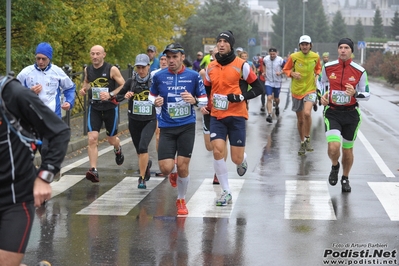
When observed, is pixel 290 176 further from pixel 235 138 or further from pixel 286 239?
pixel 286 239

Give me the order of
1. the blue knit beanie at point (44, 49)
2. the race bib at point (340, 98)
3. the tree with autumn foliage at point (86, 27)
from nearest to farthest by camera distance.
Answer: the blue knit beanie at point (44, 49) < the race bib at point (340, 98) < the tree with autumn foliage at point (86, 27)

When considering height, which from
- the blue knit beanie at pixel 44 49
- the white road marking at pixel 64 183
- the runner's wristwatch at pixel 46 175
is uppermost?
the blue knit beanie at pixel 44 49

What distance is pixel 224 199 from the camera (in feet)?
33.1

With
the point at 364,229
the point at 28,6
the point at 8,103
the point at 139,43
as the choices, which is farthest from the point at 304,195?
the point at 139,43

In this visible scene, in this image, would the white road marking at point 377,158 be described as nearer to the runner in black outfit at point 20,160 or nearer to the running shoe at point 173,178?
the running shoe at point 173,178

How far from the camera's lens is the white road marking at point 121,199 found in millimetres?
9711

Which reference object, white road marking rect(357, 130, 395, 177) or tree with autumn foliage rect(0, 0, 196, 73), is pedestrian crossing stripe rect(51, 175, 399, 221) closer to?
white road marking rect(357, 130, 395, 177)

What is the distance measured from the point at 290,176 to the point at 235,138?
2.42 meters

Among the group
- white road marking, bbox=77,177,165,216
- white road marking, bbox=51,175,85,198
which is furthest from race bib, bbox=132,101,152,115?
white road marking, bbox=51,175,85,198

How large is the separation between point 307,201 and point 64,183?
3.49m

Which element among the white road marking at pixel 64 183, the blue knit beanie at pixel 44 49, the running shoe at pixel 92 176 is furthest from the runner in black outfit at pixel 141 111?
the blue knit beanie at pixel 44 49

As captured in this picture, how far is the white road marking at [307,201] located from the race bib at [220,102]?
138cm

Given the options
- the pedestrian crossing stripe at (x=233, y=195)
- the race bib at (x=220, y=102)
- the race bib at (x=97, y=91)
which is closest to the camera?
the pedestrian crossing stripe at (x=233, y=195)

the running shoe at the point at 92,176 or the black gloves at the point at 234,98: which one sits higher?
the black gloves at the point at 234,98
